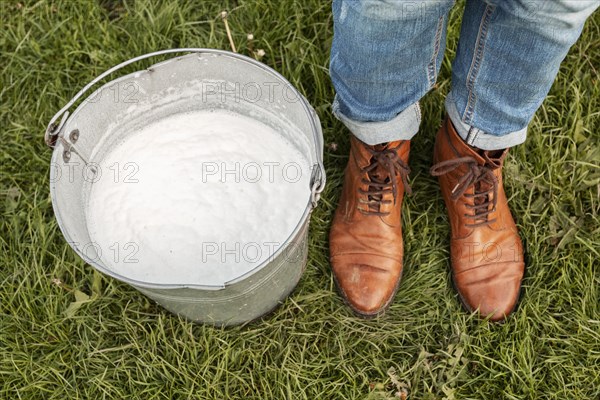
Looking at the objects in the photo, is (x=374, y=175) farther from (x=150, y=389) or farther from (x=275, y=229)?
(x=150, y=389)

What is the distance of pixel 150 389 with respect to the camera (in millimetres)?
1554

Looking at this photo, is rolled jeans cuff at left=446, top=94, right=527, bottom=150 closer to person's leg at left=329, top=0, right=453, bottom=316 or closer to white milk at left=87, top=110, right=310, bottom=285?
person's leg at left=329, top=0, right=453, bottom=316

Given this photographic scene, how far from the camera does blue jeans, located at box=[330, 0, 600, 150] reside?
3.44ft

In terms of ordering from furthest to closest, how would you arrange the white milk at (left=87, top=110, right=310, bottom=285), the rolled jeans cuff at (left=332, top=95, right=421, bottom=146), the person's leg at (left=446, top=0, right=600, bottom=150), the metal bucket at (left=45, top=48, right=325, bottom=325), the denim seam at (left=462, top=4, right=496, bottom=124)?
the white milk at (left=87, top=110, right=310, bottom=285), the rolled jeans cuff at (left=332, top=95, right=421, bottom=146), the metal bucket at (left=45, top=48, right=325, bottom=325), the denim seam at (left=462, top=4, right=496, bottom=124), the person's leg at (left=446, top=0, right=600, bottom=150)

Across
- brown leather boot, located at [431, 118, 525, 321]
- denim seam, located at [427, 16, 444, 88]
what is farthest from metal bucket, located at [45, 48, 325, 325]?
brown leather boot, located at [431, 118, 525, 321]

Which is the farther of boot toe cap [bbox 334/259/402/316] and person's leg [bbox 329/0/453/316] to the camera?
boot toe cap [bbox 334/259/402/316]

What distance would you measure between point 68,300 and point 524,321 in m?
1.22

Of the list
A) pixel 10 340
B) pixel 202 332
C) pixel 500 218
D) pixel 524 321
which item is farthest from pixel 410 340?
pixel 10 340

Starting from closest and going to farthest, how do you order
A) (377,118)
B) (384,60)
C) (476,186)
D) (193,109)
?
(384,60)
(377,118)
(476,186)
(193,109)

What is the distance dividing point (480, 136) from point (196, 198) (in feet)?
2.44

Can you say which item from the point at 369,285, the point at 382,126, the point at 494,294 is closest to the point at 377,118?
the point at 382,126

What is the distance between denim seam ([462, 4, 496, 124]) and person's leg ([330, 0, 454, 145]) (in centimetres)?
8

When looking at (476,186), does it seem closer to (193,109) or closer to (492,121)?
(492,121)

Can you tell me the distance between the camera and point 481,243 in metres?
1.64
